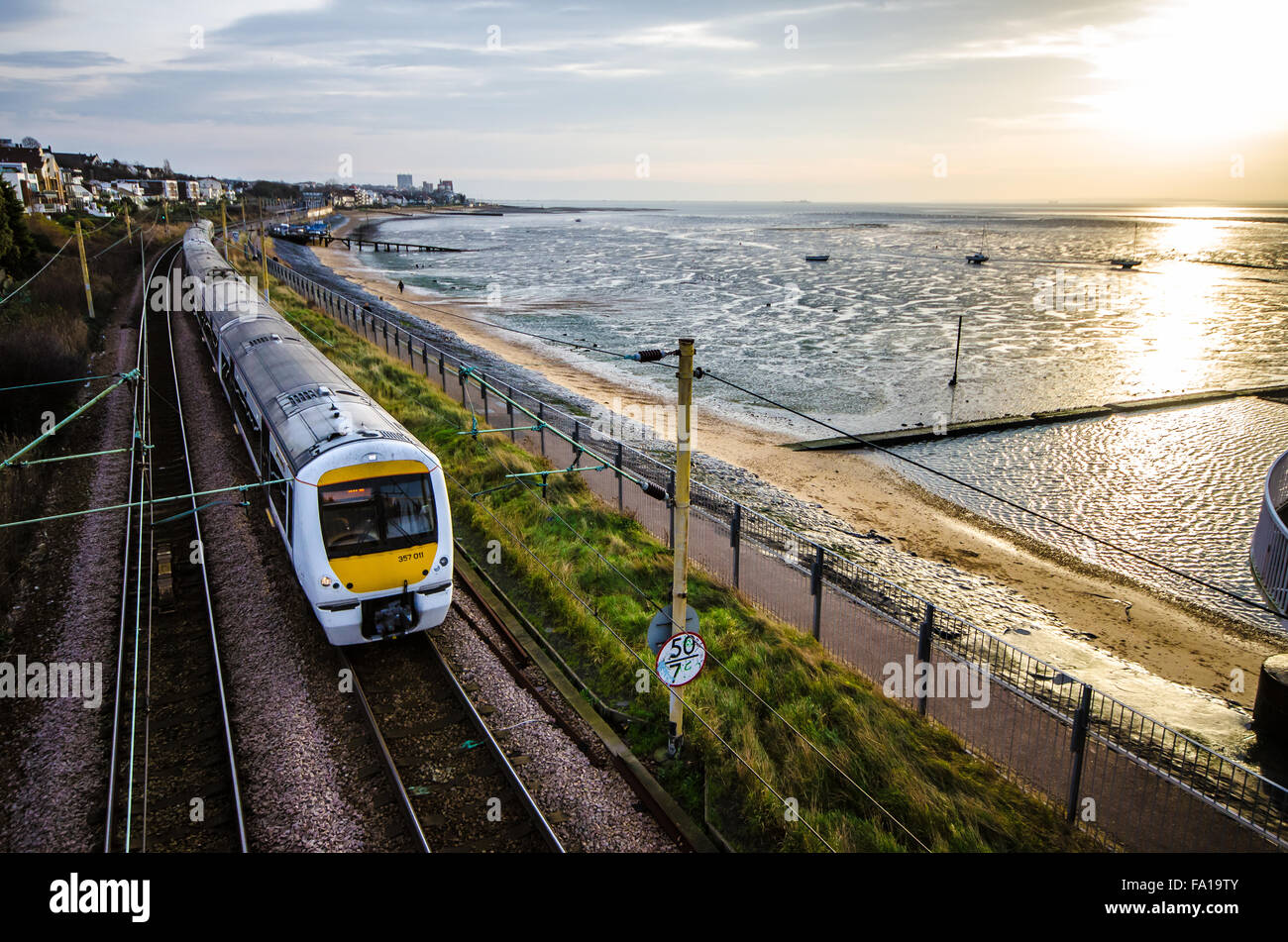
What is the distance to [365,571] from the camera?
10391mm

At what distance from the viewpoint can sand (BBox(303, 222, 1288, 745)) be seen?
14672 millimetres

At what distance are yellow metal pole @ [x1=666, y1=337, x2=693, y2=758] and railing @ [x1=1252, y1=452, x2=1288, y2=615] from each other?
9409mm

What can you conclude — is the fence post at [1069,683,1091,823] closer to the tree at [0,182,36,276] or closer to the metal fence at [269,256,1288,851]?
the metal fence at [269,256,1288,851]

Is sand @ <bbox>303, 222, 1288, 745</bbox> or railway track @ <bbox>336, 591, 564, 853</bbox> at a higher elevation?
railway track @ <bbox>336, 591, 564, 853</bbox>

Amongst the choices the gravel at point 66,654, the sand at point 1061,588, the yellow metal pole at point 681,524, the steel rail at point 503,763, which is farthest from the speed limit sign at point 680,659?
the sand at point 1061,588

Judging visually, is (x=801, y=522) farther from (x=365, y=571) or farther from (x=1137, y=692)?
(x=365, y=571)

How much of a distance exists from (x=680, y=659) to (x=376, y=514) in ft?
15.1

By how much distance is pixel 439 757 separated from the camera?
9.13 meters

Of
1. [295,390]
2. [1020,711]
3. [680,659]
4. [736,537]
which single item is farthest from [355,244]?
[1020,711]

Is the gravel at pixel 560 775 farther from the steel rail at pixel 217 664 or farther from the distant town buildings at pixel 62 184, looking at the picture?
the distant town buildings at pixel 62 184

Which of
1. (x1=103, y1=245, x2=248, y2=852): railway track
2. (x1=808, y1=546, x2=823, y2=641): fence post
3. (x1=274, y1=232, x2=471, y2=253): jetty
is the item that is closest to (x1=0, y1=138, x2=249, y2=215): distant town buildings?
(x1=274, y1=232, x2=471, y2=253): jetty

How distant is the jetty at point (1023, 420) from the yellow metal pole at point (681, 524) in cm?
1963

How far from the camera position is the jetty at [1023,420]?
98.1 feet
